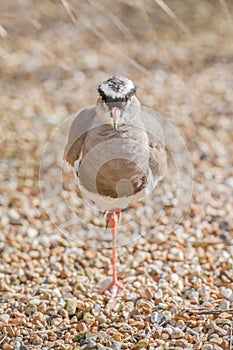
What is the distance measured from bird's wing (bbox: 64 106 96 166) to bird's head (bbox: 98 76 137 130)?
0.58ft

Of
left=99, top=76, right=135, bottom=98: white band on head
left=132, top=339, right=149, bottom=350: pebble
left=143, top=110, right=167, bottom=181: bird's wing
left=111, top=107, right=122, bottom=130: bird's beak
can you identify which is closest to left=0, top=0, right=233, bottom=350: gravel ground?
left=132, top=339, right=149, bottom=350: pebble

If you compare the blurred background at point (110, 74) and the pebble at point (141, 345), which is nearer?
the pebble at point (141, 345)

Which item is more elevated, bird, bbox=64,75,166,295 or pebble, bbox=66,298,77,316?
bird, bbox=64,75,166,295

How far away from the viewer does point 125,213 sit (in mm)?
4676

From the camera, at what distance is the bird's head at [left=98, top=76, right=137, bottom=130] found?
12.0ft

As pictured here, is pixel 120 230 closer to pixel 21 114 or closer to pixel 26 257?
pixel 26 257

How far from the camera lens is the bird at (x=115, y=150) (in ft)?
11.9

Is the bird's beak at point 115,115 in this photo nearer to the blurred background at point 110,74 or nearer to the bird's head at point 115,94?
the bird's head at point 115,94

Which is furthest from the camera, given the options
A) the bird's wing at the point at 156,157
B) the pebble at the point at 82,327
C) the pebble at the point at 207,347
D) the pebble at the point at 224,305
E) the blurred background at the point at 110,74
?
the blurred background at the point at 110,74

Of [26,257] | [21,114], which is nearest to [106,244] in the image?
[26,257]

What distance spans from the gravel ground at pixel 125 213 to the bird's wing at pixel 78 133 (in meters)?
0.73

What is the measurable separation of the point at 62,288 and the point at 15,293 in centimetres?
29

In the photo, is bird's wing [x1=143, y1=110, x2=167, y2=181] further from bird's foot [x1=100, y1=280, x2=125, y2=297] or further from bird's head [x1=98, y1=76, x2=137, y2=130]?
bird's foot [x1=100, y1=280, x2=125, y2=297]

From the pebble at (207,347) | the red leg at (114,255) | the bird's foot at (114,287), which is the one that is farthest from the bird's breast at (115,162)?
the pebble at (207,347)
